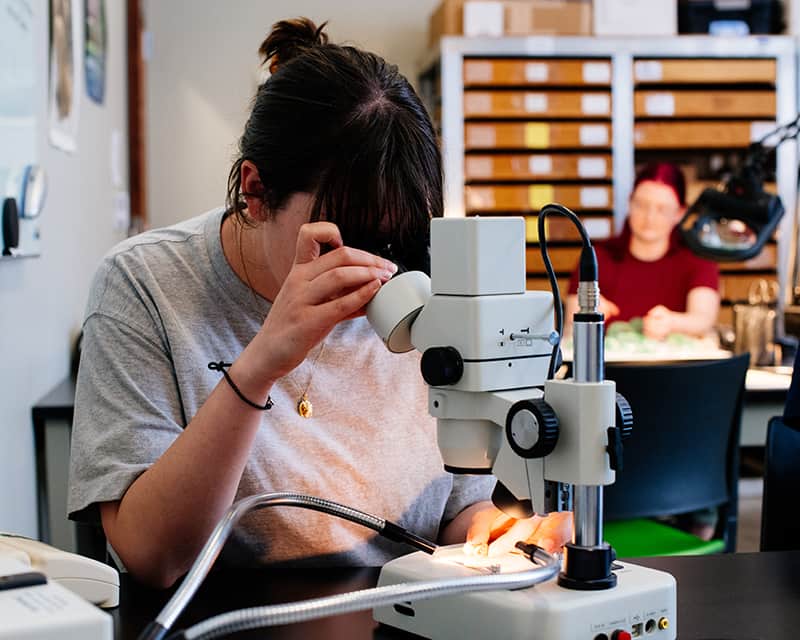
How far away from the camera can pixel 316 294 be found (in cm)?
99

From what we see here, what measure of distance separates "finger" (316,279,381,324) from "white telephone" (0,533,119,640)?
1.02 feet

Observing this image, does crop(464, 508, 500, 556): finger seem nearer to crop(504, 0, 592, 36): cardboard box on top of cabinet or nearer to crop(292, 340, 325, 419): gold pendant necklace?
crop(292, 340, 325, 419): gold pendant necklace

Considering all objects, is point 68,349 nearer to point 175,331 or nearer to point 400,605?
point 175,331

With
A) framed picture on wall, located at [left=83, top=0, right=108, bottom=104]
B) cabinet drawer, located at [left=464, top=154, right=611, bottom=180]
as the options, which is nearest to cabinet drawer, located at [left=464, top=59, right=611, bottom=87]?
cabinet drawer, located at [left=464, top=154, right=611, bottom=180]

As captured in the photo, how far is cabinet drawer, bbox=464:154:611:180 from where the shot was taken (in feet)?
17.0

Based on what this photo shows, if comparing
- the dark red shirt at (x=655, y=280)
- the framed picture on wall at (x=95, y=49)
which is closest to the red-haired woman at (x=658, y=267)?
the dark red shirt at (x=655, y=280)

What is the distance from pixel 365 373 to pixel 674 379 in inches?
45.8

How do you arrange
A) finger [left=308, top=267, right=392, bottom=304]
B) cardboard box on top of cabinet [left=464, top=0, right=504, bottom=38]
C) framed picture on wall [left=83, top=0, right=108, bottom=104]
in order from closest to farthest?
1. finger [left=308, top=267, right=392, bottom=304]
2. framed picture on wall [left=83, top=0, right=108, bottom=104]
3. cardboard box on top of cabinet [left=464, top=0, right=504, bottom=38]

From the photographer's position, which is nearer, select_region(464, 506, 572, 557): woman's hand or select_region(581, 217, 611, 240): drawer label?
select_region(464, 506, 572, 557): woman's hand

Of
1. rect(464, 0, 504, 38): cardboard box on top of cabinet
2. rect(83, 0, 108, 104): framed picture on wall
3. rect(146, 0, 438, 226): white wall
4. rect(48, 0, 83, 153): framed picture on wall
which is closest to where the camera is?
rect(48, 0, 83, 153): framed picture on wall

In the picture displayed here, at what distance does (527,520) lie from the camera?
1013 millimetres

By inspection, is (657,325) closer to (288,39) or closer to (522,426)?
(288,39)

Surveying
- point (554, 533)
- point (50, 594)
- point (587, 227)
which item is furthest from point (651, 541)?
point (587, 227)

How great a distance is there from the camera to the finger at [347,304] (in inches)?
38.5
